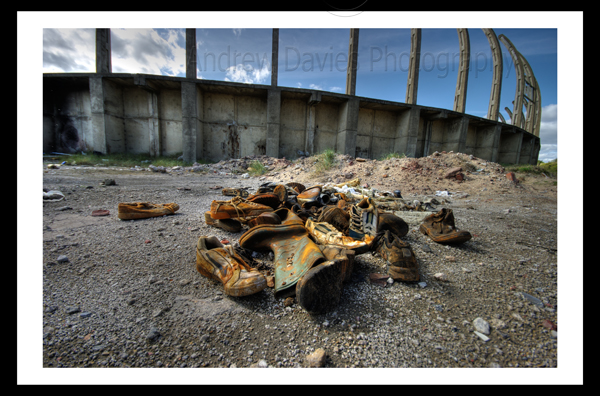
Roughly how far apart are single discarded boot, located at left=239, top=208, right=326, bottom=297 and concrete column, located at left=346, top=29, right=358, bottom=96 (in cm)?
1039

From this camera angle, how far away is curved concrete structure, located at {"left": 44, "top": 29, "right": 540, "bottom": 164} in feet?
29.0

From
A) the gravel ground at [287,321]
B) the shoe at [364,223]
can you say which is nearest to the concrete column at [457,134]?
the gravel ground at [287,321]

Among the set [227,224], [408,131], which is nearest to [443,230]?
[227,224]

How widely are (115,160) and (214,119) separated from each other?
420 cm

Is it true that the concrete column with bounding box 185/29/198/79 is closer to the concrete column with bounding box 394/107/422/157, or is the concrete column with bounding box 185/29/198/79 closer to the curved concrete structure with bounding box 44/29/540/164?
the curved concrete structure with bounding box 44/29/540/164

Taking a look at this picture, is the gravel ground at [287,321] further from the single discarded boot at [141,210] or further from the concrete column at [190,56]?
the concrete column at [190,56]

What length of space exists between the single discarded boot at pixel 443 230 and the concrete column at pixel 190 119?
9.30 m

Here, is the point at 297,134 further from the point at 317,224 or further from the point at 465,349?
the point at 465,349

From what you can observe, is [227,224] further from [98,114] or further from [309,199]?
[98,114]

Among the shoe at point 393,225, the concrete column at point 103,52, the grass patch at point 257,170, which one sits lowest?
the shoe at point 393,225

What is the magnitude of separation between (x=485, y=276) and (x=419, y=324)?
0.67m

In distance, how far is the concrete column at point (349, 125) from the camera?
988 cm

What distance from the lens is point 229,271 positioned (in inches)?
41.1
